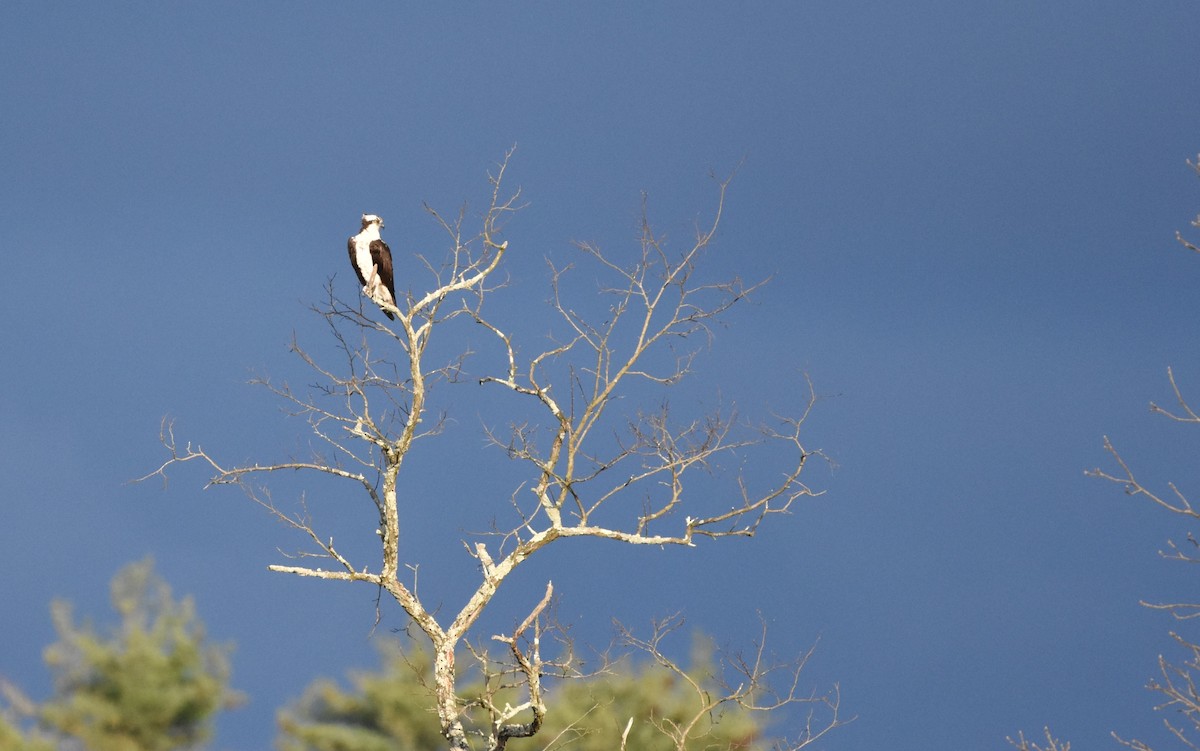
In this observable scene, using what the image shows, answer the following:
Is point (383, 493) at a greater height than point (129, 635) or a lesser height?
lesser

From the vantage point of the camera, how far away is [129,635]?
13.8 metres

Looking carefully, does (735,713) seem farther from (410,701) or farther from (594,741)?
(410,701)

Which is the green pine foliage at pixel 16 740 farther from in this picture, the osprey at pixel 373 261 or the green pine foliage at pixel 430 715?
the osprey at pixel 373 261

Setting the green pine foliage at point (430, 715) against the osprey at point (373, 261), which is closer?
the osprey at point (373, 261)

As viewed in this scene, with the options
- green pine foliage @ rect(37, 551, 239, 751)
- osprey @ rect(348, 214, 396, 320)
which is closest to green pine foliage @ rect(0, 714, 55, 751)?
green pine foliage @ rect(37, 551, 239, 751)

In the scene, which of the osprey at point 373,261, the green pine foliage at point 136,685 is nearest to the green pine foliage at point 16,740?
the green pine foliage at point 136,685

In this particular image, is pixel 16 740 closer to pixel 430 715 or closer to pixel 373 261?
pixel 430 715

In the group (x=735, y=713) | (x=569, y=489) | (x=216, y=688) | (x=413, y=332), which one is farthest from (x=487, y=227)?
(x=735, y=713)

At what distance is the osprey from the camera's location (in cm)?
890

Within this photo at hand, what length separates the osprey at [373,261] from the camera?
8898mm

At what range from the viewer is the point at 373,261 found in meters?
9.25

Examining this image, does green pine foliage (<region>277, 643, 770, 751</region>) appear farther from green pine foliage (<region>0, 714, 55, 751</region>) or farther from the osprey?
the osprey

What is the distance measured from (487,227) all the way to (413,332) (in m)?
0.83

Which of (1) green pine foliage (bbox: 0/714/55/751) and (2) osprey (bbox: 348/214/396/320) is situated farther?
(1) green pine foliage (bbox: 0/714/55/751)
